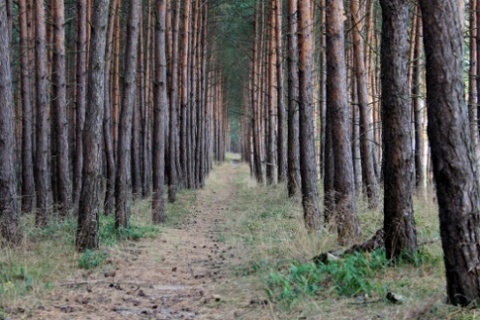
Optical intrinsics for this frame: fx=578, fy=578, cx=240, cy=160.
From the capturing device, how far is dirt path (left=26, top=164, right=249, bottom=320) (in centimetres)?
640

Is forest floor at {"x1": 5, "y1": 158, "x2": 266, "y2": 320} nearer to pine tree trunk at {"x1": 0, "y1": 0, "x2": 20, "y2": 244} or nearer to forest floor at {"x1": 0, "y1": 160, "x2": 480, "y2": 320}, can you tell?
forest floor at {"x1": 0, "y1": 160, "x2": 480, "y2": 320}

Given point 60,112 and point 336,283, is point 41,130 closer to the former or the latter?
point 60,112

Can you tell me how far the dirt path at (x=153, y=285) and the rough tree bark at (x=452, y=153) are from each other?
8.21 ft

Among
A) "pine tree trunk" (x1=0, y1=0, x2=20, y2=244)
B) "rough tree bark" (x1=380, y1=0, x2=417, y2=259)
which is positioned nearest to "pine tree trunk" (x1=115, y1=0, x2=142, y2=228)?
"pine tree trunk" (x1=0, y1=0, x2=20, y2=244)

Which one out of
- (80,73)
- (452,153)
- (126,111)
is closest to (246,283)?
(452,153)

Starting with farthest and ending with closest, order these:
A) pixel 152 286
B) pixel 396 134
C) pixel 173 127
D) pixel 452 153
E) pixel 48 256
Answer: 1. pixel 173 127
2. pixel 48 256
3. pixel 152 286
4. pixel 396 134
5. pixel 452 153

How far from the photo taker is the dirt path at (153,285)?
6402 mm

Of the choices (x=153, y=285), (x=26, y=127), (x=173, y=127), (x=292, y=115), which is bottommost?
(x=153, y=285)

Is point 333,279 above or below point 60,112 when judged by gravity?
below

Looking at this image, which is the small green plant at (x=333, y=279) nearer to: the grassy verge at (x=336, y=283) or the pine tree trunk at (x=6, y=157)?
the grassy verge at (x=336, y=283)

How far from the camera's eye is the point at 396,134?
673 cm

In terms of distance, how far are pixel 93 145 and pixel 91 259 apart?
1.98m

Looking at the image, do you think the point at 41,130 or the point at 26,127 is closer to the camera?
the point at 41,130

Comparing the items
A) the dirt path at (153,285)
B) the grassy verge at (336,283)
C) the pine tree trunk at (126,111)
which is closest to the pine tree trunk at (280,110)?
the dirt path at (153,285)
